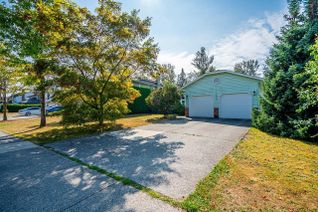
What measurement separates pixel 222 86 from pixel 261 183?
11.7 meters

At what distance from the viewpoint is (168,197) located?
2.64 metres

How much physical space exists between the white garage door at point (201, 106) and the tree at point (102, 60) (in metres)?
7.34

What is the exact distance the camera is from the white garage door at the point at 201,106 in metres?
14.7

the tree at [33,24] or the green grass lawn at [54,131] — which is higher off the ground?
the tree at [33,24]

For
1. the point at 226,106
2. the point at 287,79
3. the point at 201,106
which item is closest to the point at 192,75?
the point at 201,106

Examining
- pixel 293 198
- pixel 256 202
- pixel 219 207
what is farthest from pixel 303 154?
pixel 219 207

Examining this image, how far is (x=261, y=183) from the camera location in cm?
310

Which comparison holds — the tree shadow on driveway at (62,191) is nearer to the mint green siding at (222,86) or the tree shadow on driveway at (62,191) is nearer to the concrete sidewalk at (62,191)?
the concrete sidewalk at (62,191)

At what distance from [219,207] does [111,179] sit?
209 cm

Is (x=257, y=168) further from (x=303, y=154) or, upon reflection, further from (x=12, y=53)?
(x=12, y=53)

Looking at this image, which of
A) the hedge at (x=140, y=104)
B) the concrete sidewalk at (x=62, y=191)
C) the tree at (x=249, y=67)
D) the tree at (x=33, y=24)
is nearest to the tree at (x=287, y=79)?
the concrete sidewalk at (x=62, y=191)

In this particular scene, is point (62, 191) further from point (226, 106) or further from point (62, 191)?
point (226, 106)

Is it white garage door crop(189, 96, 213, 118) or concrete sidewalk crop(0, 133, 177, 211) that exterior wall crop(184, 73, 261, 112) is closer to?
white garage door crop(189, 96, 213, 118)

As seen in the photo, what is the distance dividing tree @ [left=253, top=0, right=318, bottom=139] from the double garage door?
4.93 meters
